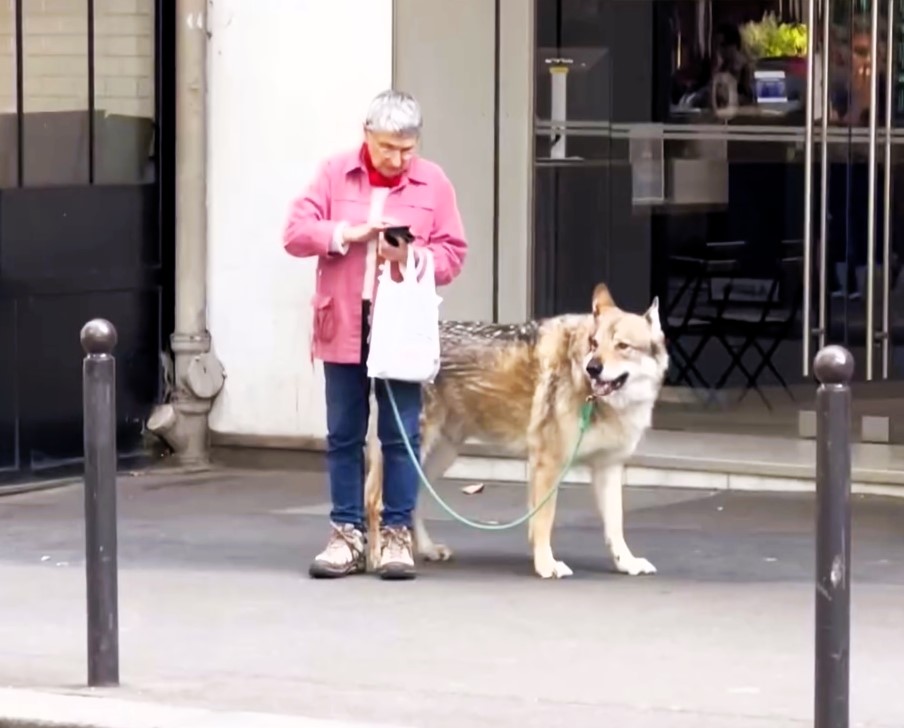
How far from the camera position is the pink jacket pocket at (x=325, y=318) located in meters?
Result: 8.15

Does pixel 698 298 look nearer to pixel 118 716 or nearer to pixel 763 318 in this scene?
pixel 763 318

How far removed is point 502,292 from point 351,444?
3468 millimetres

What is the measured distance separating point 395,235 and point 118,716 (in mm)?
2349

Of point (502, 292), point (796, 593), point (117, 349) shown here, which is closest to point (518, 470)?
point (502, 292)

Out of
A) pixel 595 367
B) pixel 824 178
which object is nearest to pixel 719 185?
pixel 824 178

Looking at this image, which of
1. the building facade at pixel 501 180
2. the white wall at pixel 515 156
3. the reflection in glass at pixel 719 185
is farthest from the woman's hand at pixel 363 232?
the reflection in glass at pixel 719 185

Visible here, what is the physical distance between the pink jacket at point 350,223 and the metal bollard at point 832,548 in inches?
107

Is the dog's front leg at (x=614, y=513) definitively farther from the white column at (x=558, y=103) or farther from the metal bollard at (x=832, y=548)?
the white column at (x=558, y=103)

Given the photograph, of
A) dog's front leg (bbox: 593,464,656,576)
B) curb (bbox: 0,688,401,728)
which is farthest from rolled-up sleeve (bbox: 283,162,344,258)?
curb (bbox: 0,688,401,728)

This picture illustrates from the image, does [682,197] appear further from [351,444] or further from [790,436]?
[351,444]

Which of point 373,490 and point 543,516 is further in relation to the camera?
point 373,490

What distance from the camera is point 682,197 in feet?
42.3

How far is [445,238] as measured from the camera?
8.25 m

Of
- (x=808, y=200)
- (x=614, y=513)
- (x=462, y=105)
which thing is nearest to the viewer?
(x=614, y=513)
